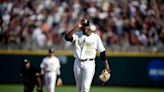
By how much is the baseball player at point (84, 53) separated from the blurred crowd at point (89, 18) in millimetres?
10548

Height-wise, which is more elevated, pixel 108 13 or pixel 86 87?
pixel 108 13

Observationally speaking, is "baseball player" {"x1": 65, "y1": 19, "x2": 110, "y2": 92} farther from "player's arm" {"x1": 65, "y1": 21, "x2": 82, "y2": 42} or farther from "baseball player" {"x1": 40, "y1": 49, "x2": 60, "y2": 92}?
"baseball player" {"x1": 40, "y1": 49, "x2": 60, "y2": 92}

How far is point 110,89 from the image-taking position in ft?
67.6

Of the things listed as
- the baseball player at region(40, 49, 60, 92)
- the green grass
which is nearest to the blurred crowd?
the green grass

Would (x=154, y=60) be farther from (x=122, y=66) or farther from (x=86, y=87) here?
(x=86, y=87)

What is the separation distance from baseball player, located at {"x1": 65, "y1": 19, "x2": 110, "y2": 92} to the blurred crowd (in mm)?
10548

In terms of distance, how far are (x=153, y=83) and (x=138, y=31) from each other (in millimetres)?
2259

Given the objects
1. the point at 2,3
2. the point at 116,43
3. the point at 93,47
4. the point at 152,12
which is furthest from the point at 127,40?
the point at 93,47

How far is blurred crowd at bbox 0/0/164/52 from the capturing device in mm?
21375

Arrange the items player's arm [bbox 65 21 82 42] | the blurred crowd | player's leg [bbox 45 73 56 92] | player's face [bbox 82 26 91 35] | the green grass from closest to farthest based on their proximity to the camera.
A: 1. player's arm [bbox 65 21 82 42]
2. player's face [bbox 82 26 91 35]
3. player's leg [bbox 45 73 56 92]
4. the green grass
5. the blurred crowd

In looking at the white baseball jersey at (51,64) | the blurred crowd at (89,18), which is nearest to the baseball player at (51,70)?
the white baseball jersey at (51,64)

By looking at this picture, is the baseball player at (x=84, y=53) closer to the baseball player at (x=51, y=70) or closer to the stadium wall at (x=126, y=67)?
the baseball player at (x=51, y=70)

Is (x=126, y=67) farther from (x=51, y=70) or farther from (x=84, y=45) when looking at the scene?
(x=84, y=45)

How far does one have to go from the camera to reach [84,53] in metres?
10.6
